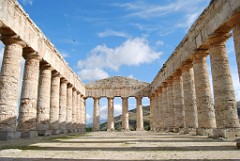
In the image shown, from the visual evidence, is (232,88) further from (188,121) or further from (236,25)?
(188,121)

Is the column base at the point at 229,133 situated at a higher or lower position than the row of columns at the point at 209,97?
lower

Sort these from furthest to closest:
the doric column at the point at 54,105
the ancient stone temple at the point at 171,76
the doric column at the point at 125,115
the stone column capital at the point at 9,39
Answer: the doric column at the point at 125,115, the doric column at the point at 54,105, the stone column capital at the point at 9,39, the ancient stone temple at the point at 171,76

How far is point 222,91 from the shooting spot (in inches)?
523

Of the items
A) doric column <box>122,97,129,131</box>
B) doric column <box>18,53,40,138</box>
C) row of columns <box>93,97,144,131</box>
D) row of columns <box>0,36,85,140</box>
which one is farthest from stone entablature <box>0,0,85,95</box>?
doric column <box>122,97,129,131</box>

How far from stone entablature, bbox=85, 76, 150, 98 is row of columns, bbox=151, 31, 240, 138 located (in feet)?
43.4

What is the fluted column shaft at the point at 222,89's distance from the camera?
41.7ft

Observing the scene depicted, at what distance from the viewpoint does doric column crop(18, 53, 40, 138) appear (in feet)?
50.3

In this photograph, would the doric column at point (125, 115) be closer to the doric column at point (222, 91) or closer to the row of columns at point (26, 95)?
the row of columns at point (26, 95)

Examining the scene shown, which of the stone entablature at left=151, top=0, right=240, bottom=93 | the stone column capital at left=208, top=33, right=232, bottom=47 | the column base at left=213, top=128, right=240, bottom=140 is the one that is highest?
the stone entablature at left=151, top=0, right=240, bottom=93

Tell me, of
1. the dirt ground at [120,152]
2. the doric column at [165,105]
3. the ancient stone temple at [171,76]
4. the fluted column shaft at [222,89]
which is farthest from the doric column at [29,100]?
the doric column at [165,105]

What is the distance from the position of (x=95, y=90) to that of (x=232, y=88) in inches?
1062

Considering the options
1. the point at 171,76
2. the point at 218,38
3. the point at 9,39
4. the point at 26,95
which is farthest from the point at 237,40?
the point at 26,95

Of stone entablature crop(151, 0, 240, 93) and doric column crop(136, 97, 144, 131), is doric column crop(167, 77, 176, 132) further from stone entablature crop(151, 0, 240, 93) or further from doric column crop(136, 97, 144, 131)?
doric column crop(136, 97, 144, 131)

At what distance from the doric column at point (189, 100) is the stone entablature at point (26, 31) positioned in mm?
11804
